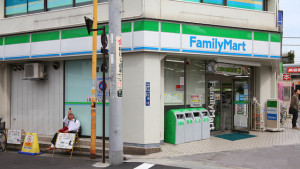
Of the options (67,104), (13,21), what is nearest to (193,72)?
(67,104)

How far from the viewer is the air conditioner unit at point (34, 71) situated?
1083cm

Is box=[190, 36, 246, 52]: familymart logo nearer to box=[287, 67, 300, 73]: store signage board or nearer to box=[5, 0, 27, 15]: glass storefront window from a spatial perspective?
box=[5, 0, 27, 15]: glass storefront window


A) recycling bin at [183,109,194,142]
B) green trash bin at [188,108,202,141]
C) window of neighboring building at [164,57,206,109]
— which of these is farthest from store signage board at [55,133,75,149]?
green trash bin at [188,108,202,141]

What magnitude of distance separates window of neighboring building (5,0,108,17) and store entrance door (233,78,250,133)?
6.79 metres

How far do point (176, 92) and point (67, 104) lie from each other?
13.6ft

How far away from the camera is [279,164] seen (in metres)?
7.25

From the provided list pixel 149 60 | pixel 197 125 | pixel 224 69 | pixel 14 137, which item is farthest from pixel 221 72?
pixel 14 137

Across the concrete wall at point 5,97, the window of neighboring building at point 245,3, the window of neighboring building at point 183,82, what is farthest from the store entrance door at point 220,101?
the concrete wall at point 5,97

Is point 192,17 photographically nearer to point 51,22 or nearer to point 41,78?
point 51,22

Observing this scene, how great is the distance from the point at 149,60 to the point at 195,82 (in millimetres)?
2768

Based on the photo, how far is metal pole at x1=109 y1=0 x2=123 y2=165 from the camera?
7543 mm

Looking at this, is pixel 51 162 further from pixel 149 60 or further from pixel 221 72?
pixel 221 72

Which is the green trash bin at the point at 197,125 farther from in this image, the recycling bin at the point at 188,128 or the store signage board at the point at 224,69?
the store signage board at the point at 224,69

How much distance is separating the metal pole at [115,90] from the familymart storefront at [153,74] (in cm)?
124
